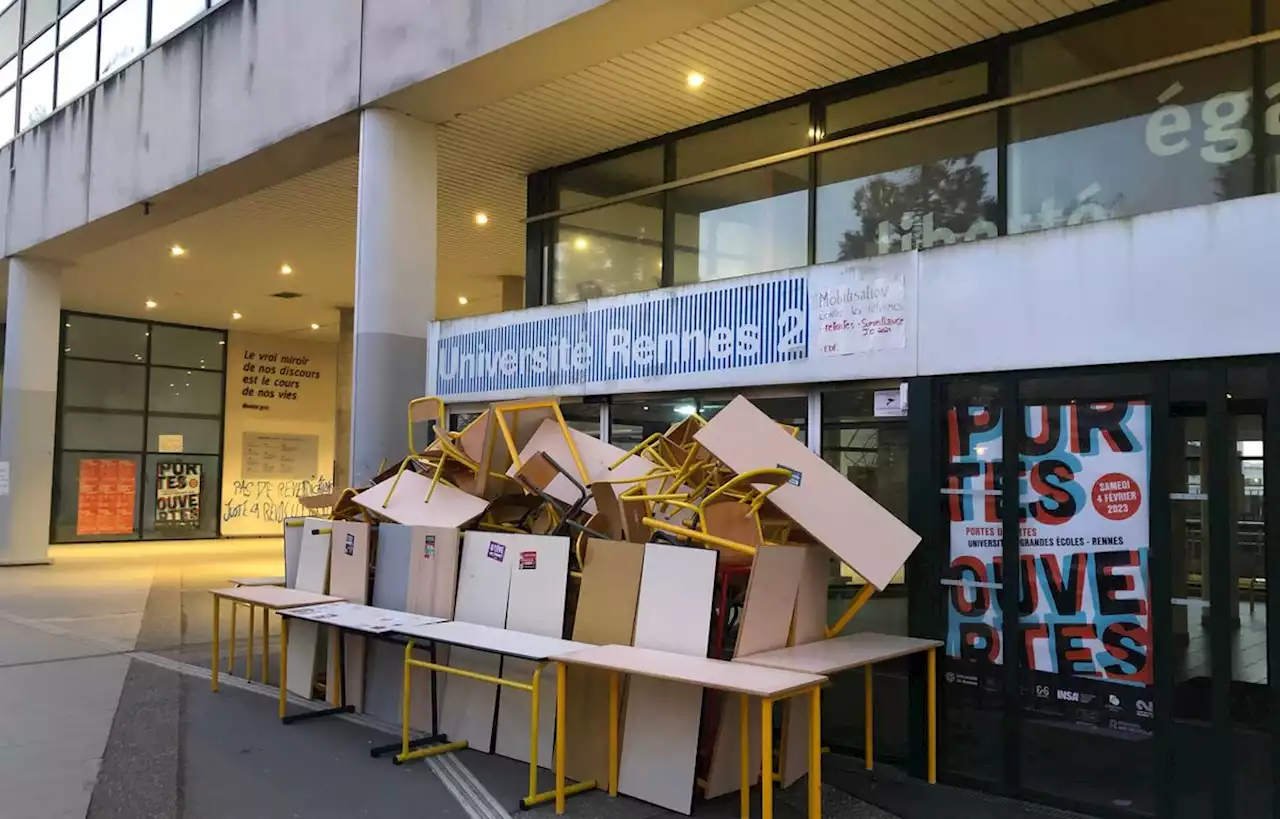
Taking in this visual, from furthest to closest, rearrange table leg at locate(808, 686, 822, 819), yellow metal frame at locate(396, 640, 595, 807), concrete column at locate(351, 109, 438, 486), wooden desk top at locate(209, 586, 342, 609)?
concrete column at locate(351, 109, 438, 486) < wooden desk top at locate(209, 586, 342, 609) < yellow metal frame at locate(396, 640, 595, 807) < table leg at locate(808, 686, 822, 819)

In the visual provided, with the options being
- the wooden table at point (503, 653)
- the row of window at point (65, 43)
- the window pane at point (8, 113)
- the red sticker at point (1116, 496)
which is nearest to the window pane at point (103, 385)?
the window pane at point (8, 113)

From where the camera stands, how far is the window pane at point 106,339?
70.5ft

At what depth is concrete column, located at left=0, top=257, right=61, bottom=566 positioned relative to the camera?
52.9 ft

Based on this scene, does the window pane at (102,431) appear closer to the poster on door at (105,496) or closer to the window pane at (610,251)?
the poster on door at (105,496)

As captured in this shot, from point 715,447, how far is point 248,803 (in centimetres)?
308

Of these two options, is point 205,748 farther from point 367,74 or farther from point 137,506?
point 137,506

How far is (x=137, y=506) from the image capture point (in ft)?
72.1

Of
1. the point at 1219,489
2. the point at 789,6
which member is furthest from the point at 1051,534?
the point at 789,6

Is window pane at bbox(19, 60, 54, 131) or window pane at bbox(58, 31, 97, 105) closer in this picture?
window pane at bbox(58, 31, 97, 105)

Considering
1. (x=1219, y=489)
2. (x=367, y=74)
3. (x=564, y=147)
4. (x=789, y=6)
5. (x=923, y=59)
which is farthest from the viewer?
(x=564, y=147)

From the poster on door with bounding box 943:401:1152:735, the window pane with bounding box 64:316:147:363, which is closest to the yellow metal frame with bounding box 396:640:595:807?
the poster on door with bounding box 943:401:1152:735

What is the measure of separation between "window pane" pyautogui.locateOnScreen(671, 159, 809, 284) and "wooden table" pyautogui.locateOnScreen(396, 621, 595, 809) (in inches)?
148

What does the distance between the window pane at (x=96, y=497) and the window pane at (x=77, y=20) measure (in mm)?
9158

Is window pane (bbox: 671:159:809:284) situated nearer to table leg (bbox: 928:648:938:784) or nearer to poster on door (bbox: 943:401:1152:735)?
poster on door (bbox: 943:401:1152:735)
